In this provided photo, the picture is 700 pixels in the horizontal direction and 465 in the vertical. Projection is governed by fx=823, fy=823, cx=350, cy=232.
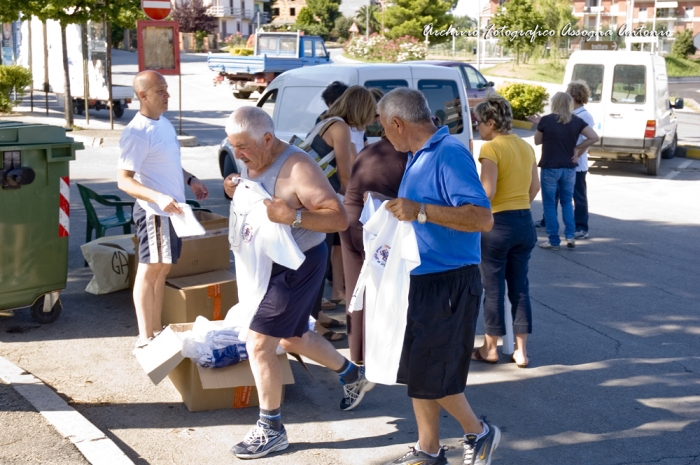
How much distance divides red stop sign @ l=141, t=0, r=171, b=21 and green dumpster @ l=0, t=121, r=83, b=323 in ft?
33.9

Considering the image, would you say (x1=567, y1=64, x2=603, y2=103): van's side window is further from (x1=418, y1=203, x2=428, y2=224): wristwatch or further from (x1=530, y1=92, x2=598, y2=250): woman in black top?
(x1=418, y1=203, x2=428, y2=224): wristwatch

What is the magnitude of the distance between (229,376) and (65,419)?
0.90m

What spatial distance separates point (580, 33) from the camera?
48.8m

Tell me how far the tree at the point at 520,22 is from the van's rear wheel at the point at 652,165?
30490 mm

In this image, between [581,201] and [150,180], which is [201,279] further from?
[581,201]

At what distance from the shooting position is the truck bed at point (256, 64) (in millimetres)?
28781

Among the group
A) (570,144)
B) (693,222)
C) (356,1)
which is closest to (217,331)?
(570,144)

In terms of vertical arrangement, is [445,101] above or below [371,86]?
below

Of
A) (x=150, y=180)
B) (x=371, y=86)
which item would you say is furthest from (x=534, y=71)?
(x=150, y=180)

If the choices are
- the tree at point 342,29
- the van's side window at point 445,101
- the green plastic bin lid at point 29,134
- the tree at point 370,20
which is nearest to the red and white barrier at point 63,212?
the green plastic bin lid at point 29,134

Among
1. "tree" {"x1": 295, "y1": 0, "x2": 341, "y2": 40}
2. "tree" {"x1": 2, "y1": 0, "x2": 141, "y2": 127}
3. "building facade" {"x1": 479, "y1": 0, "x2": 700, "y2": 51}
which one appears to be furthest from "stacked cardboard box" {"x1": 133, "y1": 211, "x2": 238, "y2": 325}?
"building facade" {"x1": 479, "y1": 0, "x2": 700, "y2": 51}

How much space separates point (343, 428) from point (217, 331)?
0.92 meters

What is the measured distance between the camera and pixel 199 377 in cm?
461

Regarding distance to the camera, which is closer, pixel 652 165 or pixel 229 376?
pixel 229 376
